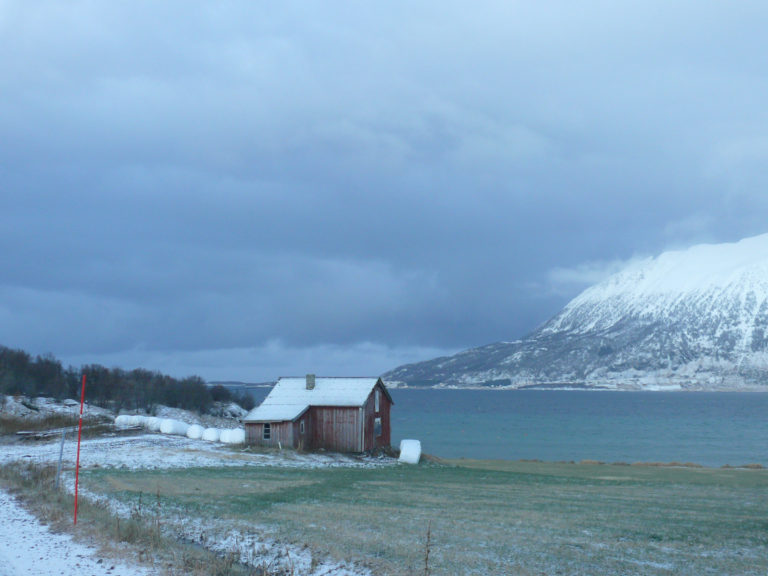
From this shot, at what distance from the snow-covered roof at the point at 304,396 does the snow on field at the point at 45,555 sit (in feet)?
96.0

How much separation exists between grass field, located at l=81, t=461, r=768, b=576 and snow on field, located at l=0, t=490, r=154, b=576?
3.25 meters

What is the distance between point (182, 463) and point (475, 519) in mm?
19527

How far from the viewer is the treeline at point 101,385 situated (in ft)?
265

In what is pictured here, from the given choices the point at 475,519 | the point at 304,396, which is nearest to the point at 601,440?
the point at 304,396

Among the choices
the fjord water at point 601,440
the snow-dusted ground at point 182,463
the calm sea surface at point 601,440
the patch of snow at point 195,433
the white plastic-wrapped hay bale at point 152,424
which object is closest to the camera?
the snow-dusted ground at point 182,463

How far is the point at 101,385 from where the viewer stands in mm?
90562

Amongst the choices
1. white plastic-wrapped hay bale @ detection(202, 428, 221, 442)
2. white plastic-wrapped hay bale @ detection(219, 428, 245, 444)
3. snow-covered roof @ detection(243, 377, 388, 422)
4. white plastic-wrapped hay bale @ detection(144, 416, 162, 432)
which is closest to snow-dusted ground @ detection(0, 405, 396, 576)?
white plastic-wrapped hay bale @ detection(202, 428, 221, 442)

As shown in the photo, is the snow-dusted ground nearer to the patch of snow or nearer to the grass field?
the grass field

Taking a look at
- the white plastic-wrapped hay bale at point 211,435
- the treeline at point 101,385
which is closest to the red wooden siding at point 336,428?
the white plastic-wrapped hay bale at point 211,435

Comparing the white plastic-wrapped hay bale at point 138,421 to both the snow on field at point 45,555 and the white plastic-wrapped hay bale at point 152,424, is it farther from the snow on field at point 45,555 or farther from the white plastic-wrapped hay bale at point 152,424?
the snow on field at point 45,555

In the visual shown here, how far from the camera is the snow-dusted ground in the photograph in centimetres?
1277

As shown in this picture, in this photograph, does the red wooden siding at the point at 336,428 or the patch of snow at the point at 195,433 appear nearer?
the red wooden siding at the point at 336,428

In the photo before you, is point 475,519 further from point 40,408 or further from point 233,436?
point 40,408

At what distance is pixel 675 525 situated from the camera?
17.3m
